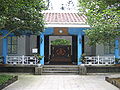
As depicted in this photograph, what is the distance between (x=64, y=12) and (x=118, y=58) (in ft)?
20.9

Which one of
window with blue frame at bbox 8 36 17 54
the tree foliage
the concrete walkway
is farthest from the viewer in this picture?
window with blue frame at bbox 8 36 17 54

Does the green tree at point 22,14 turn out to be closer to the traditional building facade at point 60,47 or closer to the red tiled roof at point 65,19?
the traditional building facade at point 60,47

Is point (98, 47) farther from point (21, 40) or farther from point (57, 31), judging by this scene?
point (21, 40)

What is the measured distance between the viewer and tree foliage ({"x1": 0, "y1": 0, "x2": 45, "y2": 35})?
7.51 metres

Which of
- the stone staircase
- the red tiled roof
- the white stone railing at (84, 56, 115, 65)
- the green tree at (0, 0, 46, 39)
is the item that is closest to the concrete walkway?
the stone staircase

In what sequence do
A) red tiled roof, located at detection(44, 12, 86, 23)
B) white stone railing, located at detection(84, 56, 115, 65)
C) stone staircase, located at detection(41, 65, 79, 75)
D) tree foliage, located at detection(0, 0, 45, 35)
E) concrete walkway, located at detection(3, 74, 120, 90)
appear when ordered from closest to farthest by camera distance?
tree foliage, located at detection(0, 0, 45, 35) < concrete walkway, located at detection(3, 74, 120, 90) < stone staircase, located at detection(41, 65, 79, 75) < white stone railing, located at detection(84, 56, 115, 65) < red tiled roof, located at detection(44, 12, 86, 23)

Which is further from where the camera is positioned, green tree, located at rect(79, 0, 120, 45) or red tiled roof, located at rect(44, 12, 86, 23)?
red tiled roof, located at rect(44, 12, 86, 23)

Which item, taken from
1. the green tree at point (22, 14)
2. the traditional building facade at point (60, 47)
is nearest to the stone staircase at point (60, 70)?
the traditional building facade at point (60, 47)

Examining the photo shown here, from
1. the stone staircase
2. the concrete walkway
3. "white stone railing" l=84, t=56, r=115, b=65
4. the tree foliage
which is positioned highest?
the tree foliage

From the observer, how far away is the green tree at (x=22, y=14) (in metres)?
7.51

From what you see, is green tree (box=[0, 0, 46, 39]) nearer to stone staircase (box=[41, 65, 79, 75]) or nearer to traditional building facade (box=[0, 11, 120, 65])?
traditional building facade (box=[0, 11, 120, 65])

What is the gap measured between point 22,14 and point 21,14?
41mm

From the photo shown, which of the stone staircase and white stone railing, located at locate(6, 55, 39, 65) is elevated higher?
→ white stone railing, located at locate(6, 55, 39, 65)

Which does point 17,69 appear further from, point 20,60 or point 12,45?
point 12,45
